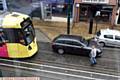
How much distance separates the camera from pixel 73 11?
2661cm

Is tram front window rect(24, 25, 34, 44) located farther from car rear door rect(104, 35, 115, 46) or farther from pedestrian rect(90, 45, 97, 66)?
car rear door rect(104, 35, 115, 46)

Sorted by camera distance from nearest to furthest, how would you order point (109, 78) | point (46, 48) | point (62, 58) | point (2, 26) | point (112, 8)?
point (109, 78) < point (2, 26) < point (62, 58) < point (46, 48) < point (112, 8)

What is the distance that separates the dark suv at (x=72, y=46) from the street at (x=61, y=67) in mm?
387

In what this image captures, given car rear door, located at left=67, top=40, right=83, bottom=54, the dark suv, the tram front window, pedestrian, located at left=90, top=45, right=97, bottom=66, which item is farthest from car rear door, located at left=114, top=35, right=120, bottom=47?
the tram front window

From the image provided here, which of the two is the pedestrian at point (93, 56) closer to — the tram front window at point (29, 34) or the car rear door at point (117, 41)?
the car rear door at point (117, 41)

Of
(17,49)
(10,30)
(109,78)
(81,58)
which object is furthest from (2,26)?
(109,78)

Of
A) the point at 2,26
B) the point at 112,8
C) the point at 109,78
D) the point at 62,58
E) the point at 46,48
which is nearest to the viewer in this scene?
the point at 109,78

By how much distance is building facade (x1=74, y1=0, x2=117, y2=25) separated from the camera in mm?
25500

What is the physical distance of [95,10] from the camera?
86.2 ft

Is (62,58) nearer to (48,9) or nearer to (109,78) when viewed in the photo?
(109,78)

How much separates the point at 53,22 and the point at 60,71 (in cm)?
1037

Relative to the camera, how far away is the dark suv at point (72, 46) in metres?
19.2

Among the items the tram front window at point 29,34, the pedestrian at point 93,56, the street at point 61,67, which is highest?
the tram front window at point 29,34

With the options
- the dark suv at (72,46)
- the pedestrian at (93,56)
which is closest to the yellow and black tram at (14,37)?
the dark suv at (72,46)
